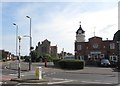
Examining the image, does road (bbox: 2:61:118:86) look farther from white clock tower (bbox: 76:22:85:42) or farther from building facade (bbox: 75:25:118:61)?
white clock tower (bbox: 76:22:85:42)

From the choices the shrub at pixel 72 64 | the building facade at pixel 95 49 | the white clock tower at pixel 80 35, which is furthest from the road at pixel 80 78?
the white clock tower at pixel 80 35

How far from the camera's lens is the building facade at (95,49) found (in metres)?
76.9

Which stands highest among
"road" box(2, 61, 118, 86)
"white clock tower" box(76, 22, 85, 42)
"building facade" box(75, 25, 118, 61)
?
"white clock tower" box(76, 22, 85, 42)

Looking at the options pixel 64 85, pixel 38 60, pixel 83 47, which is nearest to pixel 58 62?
pixel 83 47

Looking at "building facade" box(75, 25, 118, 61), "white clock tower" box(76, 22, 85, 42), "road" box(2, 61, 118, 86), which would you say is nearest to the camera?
"road" box(2, 61, 118, 86)

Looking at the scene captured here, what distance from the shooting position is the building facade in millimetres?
76938

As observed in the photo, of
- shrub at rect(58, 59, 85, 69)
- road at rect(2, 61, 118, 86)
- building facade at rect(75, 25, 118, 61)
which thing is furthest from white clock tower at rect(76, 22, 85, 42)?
road at rect(2, 61, 118, 86)

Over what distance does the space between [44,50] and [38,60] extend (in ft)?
134

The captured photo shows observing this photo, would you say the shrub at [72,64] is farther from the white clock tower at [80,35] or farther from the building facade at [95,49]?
the white clock tower at [80,35]

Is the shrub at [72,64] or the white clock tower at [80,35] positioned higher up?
the white clock tower at [80,35]

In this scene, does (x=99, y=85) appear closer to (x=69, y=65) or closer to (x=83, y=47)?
(x=69, y=65)

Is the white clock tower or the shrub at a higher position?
the white clock tower

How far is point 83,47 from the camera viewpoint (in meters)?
79.8

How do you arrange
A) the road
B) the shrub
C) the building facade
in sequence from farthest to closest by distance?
the building facade
the shrub
the road
